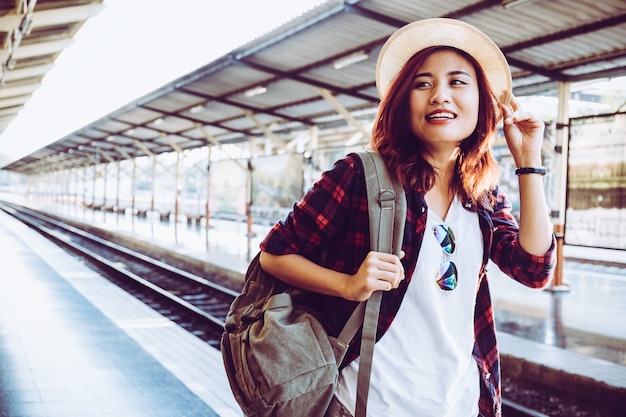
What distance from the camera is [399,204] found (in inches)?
51.4

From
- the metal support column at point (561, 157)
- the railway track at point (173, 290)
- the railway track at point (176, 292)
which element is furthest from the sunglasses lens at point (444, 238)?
the metal support column at point (561, 157)

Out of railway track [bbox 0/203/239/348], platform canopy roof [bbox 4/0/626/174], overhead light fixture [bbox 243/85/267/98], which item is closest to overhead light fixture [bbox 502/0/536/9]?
platform canopy roof [bbox 4/0/626/174]

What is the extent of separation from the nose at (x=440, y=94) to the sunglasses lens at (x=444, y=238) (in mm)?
275

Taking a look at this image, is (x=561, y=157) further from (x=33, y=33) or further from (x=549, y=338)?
(x=33, y=33)

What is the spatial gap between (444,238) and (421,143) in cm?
26

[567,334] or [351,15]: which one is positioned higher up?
[351,15]

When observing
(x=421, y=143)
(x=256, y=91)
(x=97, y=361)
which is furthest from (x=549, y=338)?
(x=256, y=91)

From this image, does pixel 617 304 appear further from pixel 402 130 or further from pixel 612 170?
pixel 402 130

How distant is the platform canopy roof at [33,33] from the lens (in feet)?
33.1

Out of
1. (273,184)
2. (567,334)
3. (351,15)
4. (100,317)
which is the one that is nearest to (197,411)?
(100,317)

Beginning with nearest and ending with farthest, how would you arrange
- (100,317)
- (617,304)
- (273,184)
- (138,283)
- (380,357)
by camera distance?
(380,357) < (100,317) < (617,304) < (138,283) < (273,184)

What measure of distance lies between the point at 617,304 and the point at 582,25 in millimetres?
4515

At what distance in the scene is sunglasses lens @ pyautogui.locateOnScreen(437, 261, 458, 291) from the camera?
1.35 meters

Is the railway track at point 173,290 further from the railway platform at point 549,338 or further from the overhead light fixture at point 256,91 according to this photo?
the overhead light fixture at point 256,91
